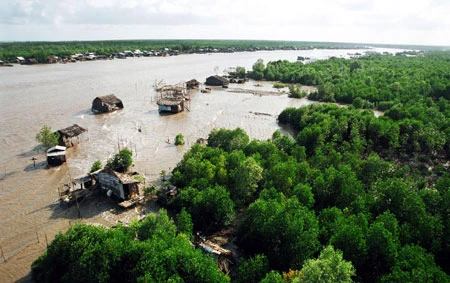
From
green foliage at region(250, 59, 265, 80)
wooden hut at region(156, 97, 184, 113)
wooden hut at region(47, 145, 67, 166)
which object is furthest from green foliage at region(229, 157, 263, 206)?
green foliage at region(250, 59, 265, 80)

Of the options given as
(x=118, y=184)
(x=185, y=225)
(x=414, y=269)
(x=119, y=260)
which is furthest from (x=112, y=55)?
(x=414, y=269)

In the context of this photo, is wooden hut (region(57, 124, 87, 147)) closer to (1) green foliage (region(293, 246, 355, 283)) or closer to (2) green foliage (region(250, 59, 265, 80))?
(1) green foliage (region(293, 246, 355, 283))

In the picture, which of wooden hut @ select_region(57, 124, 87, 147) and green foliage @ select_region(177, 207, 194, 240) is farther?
wooden hut @ select_region(57, 124, 87, 147)

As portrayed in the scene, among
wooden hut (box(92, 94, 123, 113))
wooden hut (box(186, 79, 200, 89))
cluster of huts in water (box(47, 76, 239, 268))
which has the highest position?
wooden hut (box(186, 79, 200, 89))

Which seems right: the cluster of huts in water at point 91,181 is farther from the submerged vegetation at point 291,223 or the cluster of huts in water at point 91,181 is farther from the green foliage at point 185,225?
the green foliage at point 185,225

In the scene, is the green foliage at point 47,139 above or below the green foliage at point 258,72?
below

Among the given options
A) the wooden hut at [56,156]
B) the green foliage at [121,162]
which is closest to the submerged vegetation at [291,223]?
the green foliage at [121,162]
